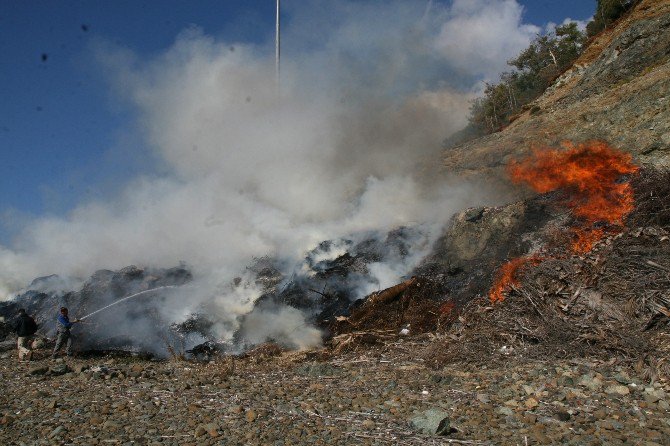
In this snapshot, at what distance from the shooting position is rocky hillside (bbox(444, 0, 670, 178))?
1390cm

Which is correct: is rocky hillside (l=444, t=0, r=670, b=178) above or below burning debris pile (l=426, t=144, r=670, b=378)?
above

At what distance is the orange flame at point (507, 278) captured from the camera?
9141 mm

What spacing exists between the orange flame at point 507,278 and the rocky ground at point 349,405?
7.21 ft

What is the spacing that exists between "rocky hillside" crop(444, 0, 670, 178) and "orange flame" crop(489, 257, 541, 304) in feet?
20.0

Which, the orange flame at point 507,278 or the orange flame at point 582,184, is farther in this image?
the orange flame at point 582,184

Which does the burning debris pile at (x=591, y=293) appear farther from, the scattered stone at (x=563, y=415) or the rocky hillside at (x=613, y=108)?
the rocky hillside at (x=613, y=108)

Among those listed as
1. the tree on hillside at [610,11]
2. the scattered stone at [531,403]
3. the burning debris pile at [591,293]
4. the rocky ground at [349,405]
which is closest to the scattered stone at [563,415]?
the rocky ground at [349,405]

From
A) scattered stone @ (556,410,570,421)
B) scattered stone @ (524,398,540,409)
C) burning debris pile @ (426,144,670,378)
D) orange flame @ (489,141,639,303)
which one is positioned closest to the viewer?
scattered stone @ (556,410,570,421)

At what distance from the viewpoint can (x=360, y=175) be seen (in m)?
21.0

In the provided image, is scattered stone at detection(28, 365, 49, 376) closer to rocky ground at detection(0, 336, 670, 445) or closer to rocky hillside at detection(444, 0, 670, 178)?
rocky ground at detection(0, 336, 670, 445)

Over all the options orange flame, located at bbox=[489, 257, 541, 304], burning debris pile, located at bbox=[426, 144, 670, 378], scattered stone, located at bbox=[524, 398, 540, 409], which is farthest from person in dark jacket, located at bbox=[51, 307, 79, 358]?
scattered stone, located at bbox=[524, 398, 540, 409]

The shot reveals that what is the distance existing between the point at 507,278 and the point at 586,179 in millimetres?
4932

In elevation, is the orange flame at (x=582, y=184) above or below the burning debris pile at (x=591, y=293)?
above

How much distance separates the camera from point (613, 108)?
15.8m
